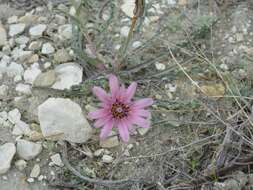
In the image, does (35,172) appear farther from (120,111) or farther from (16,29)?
(16,29)

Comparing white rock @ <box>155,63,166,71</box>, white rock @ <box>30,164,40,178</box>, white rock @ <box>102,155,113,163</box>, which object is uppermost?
white rock @ <box>155,63,166,71</box>

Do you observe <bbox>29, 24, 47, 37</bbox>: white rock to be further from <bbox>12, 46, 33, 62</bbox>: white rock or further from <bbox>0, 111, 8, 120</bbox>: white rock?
<bbox>0, 111, 8, 120</bbox>: white rock

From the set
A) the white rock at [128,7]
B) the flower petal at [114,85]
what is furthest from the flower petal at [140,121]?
the white rock at [128,7]

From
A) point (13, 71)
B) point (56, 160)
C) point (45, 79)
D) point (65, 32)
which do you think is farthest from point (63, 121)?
point (65, 32)

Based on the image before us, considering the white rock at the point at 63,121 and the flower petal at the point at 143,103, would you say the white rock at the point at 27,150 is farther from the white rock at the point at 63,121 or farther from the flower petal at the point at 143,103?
the flower petal at the point at 143,103

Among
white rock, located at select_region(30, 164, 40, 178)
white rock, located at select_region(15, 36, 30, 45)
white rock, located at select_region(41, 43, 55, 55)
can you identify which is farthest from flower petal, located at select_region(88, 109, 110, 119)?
white rock, located at select_region(15, 36, 30, 45)

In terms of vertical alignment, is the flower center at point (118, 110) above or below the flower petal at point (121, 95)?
below
